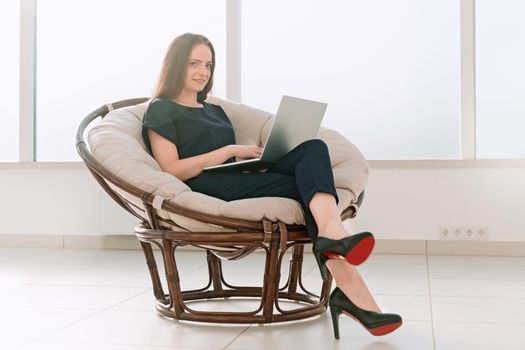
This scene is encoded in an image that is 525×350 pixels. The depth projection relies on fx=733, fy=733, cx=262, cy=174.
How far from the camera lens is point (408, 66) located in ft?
14.9

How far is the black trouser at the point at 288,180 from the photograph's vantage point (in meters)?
2.31

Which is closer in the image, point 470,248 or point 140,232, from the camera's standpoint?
point 140,232

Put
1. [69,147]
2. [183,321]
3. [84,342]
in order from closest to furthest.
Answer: [84,342] → [183,321] → [69,147]

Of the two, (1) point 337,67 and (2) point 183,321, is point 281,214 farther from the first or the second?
(1) point 337,67

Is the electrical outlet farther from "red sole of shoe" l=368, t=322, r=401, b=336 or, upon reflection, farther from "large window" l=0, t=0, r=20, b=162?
"large window" l=0, t=0, r=20, b=162

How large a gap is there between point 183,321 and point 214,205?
457 millimetres

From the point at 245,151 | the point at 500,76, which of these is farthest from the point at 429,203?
the point at 245,151

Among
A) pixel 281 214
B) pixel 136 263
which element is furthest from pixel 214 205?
pixel 136 263

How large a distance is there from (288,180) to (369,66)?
7.63 feet

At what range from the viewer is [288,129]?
2414mm

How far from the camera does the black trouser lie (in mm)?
2307

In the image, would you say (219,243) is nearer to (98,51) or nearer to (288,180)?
(288,180)

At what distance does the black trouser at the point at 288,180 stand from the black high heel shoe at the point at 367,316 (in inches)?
8.5

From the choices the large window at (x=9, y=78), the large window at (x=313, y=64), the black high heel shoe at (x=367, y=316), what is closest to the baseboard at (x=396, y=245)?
the large window at (x=313, y=64)
